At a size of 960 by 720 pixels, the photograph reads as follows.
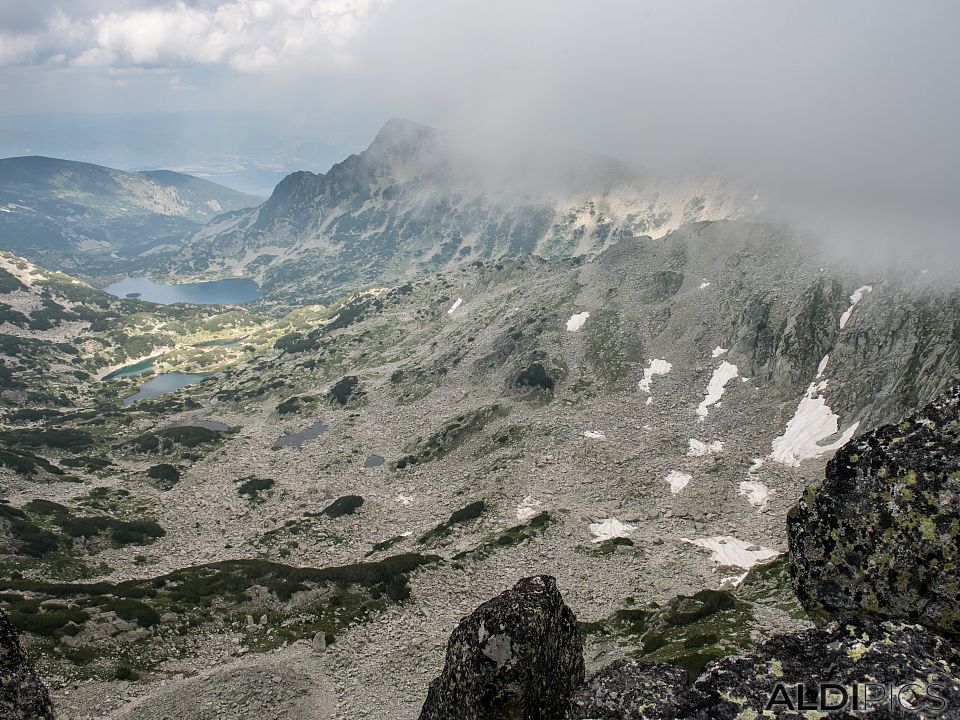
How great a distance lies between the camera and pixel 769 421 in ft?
268

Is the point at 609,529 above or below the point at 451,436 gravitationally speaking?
above

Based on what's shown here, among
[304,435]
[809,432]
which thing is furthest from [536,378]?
[304,435]

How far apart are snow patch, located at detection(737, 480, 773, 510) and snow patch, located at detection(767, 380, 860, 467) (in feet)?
20.1

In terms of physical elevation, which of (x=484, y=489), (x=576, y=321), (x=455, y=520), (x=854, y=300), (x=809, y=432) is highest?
(x=854, y=300)

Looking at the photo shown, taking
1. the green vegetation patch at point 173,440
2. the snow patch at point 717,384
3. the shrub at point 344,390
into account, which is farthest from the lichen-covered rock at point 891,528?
the shrub at point 344,390

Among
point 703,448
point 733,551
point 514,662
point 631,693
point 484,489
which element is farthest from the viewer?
point 484,489

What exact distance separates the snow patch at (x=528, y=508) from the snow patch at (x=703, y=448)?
22.2 m

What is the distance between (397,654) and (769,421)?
6132cm

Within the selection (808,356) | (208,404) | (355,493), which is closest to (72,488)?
(355,493)

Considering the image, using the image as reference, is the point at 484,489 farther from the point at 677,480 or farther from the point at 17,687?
the point at 17,687

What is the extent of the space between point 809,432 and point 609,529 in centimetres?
3197

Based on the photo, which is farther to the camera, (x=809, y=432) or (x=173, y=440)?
(x=173, y=440)

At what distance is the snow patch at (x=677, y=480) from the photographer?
71625mm

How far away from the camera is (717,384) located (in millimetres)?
92688
